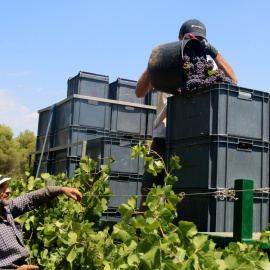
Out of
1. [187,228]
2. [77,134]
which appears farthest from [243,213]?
[77,134]

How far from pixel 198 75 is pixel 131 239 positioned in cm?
209

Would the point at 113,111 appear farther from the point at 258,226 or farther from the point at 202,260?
the point at 202,260

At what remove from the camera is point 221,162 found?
362cm

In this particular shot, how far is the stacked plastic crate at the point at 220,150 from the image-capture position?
141 inches

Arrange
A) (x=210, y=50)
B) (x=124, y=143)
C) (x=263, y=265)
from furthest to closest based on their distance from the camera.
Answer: (x=124, y=143)
(x=210, y=50)
(x=263, y=265)

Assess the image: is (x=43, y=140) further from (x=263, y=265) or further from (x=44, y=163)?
(x=263, y=265)

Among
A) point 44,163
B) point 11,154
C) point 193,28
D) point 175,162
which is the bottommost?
point 175,162

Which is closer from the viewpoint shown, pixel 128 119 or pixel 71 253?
pixel 71 253

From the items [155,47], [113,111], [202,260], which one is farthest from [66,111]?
[202,260]

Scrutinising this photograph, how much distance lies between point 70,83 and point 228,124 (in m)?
5.61

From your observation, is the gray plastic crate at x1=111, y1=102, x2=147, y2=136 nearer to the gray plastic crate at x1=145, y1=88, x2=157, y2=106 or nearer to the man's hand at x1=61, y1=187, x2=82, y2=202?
the gray plastic crate at x1=145, y1=88, x2=157, y2=106

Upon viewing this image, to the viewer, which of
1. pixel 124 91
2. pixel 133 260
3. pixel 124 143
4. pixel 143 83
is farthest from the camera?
pixel 124 91

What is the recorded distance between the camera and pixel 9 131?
3012 centimetres

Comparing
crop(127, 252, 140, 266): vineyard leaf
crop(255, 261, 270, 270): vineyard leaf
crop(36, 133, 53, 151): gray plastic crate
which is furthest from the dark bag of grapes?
crop(36, 133, 53, 151): gray plastic crate
